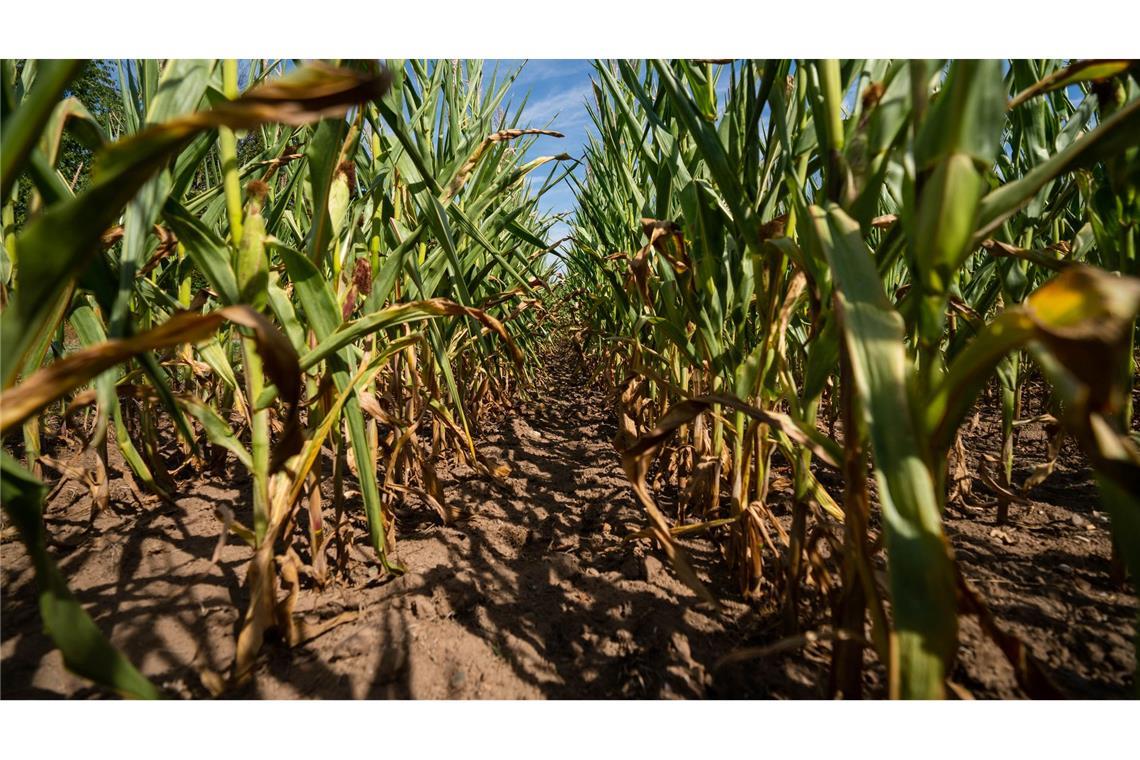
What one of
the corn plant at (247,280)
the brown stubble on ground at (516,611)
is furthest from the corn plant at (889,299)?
the corn plant at (247,280)

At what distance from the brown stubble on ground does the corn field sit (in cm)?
3

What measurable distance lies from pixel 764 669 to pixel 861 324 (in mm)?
611

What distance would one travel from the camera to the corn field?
0.43 m

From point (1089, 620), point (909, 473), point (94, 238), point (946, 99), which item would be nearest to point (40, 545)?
point (94, 238)

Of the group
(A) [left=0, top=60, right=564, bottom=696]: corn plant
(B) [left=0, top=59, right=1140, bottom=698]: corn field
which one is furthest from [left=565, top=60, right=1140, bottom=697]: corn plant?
(A) [left=0, top=60, right=564, bottom=696]: corn plant

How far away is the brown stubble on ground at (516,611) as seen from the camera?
833mm

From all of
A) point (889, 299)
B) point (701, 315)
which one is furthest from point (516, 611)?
point (889, 299)

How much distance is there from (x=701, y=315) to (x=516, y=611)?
25.9 inches

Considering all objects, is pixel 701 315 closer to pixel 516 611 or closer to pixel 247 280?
pixel 516 611

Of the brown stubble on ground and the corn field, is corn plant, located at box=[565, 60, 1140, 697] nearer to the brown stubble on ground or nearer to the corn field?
the corn field

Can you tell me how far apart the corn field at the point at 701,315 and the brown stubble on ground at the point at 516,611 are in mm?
33

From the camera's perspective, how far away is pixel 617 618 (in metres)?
1.02

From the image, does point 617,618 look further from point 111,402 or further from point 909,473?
point 111,402

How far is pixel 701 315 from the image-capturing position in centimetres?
111
